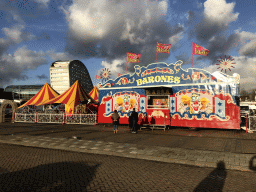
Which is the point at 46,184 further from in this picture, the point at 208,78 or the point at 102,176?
the point at 208,78

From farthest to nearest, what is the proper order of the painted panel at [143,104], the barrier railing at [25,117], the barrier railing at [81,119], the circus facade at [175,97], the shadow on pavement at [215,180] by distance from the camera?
the barrier railing at [25,117]
the barrier railing at [81,119]
the painted panel at [143,104]
the circus facade at [175,97]
the shadow on pavement at [215,180]

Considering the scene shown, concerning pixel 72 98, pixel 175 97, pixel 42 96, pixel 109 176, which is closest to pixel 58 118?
pixel 72 98

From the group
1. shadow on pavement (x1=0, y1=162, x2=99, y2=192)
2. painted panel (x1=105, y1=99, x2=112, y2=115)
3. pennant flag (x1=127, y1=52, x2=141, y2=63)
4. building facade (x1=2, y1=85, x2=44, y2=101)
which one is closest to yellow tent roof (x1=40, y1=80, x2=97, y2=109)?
painted panel (x1=105, y1=99, x2=112, y2=115)

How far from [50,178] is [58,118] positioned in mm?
15592

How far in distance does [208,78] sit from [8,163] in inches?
503

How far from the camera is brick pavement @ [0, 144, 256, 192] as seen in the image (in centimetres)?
425

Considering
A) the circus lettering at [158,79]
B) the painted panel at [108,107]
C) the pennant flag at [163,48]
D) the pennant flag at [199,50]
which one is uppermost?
the pennant flag at [163,48]

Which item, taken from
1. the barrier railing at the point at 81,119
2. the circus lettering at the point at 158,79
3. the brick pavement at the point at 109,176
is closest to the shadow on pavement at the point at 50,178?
the brick pavement at the point at 109,176

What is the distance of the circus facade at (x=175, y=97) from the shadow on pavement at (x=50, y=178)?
989cm

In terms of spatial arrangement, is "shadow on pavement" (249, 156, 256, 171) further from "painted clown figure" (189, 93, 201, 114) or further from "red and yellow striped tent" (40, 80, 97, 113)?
"red and yellow striped tent" (40, 80, 97, 113)

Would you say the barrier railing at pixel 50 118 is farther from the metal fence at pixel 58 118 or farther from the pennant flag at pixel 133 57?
the pennant flag at pixel 133 57

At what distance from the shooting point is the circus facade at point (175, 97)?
44.5 feet

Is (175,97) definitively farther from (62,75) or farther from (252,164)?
(62,75)

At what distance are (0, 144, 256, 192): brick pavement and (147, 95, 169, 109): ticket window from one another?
913cm
